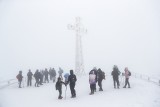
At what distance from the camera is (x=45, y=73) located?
33000 millimetres

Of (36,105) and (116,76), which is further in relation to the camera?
(116,76)

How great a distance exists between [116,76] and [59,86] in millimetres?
5863

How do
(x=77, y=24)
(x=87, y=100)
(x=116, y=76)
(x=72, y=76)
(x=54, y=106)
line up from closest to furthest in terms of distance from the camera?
(x=54, y=106) → (x=87, y=100) → (x=72, y=76) → (x=116, y=76) → (x=77, y=24)

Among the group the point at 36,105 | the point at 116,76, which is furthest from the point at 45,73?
the point at 36,105

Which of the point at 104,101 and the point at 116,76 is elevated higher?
the point at 116,76

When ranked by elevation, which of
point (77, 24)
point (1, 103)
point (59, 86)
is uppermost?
point (77, 24)

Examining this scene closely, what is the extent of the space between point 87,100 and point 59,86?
2.74 meters

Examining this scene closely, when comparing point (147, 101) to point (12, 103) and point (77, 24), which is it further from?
point (77, 24)

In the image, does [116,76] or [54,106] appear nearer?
[54,106]

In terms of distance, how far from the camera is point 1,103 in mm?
18688

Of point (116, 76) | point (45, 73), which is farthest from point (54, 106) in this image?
point (45, 73)

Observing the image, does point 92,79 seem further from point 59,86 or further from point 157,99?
point 157,99

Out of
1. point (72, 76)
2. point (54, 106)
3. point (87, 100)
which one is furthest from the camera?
point (72, 76)

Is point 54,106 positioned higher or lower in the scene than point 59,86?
lower
